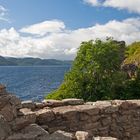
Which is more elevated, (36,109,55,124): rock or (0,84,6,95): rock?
(0,84,6,95): rock

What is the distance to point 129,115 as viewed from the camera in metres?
21.5

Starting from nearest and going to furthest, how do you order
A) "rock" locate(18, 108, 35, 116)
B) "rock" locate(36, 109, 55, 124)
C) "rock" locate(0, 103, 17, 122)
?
"rock" locate(0, 103, 17, 122)
"rock" locate(18, 108, 35, 116)
"rock" locate(36, 109, 55, 124)

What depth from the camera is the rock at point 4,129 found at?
1462 centimetres

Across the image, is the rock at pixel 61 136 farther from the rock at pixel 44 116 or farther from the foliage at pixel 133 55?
the foliage at pixel 133 55

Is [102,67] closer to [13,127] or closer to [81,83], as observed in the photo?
[81,83]

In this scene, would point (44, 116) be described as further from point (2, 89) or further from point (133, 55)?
point (133, 55)

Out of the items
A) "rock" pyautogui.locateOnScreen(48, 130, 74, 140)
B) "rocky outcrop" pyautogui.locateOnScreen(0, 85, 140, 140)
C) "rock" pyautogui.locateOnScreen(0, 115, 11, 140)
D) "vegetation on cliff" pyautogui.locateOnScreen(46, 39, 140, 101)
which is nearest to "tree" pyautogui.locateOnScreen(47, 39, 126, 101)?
"vegetation on cliff" pyautogui.locateOnScreen(46, 39, 140, 101)

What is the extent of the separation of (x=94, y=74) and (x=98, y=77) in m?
0.52

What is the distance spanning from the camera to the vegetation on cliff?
37.3 metres

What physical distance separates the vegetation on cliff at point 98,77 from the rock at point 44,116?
1773 cm

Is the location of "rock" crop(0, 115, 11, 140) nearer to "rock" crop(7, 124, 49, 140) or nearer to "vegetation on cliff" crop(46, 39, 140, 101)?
"rock" crop(7, 124, 49, 140)

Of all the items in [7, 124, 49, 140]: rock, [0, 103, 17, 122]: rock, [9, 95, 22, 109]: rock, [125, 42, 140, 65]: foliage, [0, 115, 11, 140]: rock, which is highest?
[125, 42, 140, 65]: foliage

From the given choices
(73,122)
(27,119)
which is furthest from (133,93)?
(27,119)

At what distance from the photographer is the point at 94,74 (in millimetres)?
38531
